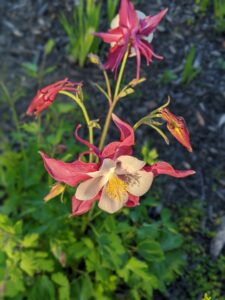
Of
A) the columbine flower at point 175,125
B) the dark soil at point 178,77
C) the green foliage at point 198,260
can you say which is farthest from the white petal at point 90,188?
the dark soil at point 178,77

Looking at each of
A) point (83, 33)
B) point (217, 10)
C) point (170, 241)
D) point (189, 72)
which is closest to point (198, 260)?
point (170, 241)

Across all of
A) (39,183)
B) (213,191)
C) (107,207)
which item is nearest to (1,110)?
(39,183)

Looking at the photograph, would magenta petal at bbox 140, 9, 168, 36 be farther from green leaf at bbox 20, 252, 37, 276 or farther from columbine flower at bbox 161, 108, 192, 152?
green leaf at bbox 20, 252, 37, 276

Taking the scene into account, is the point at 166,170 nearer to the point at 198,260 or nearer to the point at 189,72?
the point at 198,260

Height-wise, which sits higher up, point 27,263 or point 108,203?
point 108,203

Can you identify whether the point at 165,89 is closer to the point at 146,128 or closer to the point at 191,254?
the point at 146,128

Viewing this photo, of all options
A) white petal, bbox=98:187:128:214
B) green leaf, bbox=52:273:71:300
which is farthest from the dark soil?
white petal, bbox=98:187:128:214
